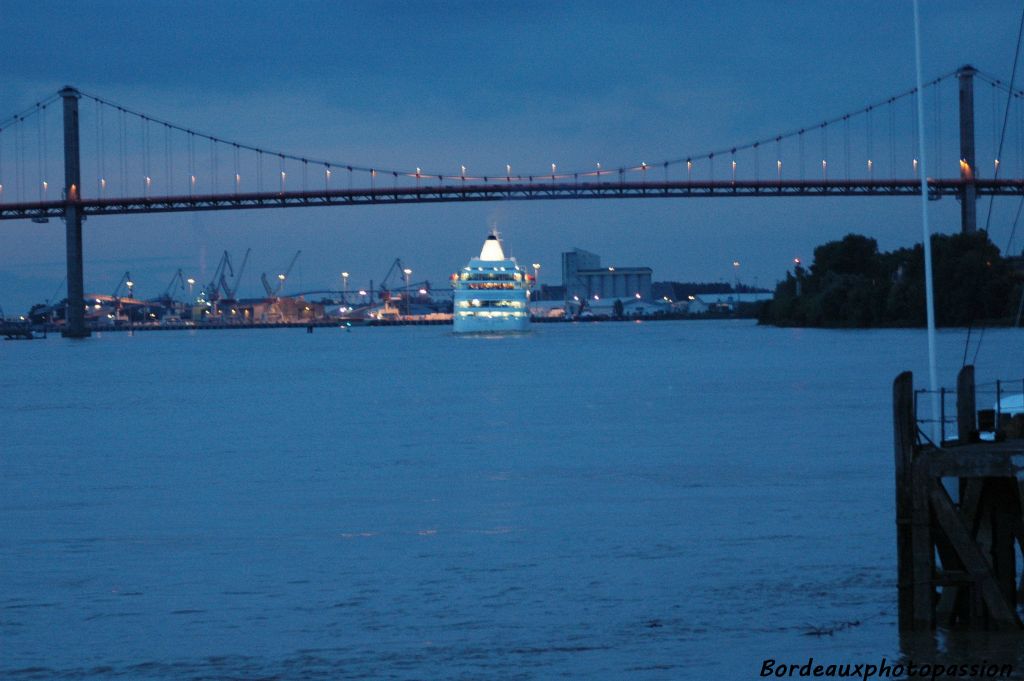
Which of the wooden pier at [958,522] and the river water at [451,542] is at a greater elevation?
the wooden pier at [958,522]

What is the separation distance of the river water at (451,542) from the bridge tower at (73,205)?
4335cm

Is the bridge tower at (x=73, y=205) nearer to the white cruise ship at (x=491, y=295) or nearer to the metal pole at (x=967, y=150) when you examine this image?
the white cruise ship at (x=491, y=295)

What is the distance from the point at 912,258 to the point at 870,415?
188ft

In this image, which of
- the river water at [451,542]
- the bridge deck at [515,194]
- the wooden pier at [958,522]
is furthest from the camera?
the bridge deck at [515,194]

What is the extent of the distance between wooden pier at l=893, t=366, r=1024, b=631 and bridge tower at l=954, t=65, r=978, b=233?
193 feet

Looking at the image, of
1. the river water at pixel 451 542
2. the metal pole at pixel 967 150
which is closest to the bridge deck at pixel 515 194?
the metal pole at pixel 967 150

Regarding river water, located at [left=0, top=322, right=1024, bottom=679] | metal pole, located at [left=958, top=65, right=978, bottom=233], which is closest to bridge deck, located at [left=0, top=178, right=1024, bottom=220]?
metal pole, located at [left=958, top=65, right=978, bottom=233]

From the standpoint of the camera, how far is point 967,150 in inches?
2692

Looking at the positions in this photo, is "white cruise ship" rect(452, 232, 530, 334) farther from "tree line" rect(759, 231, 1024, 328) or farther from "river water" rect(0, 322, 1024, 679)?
"river water" rect(0, 322, 1024, 679)

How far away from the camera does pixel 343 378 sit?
145 feet

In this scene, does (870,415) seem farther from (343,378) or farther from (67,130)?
(67,130)

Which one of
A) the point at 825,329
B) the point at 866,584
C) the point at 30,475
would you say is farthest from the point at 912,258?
the point at 866,584

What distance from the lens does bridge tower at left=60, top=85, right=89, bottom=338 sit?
7012 cm

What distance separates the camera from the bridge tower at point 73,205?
7012 cm
